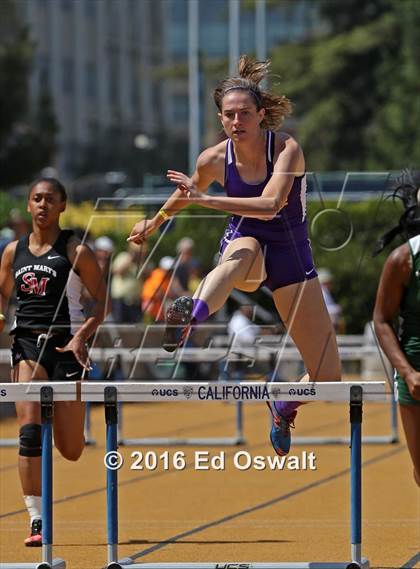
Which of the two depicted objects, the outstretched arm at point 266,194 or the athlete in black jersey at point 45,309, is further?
the athlete in black jersey at point 45,309

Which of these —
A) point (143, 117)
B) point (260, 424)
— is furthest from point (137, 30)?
point (260, 424)

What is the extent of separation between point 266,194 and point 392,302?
2.90 ft

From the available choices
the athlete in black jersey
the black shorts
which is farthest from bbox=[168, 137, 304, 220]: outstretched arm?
the black shorts

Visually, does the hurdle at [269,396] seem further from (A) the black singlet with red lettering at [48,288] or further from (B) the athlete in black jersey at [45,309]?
(A) the black singlet with red lettering at [48,288]

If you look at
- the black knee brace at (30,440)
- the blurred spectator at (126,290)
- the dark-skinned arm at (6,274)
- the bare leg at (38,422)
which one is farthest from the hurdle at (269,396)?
the blurred spectator at (126,290)

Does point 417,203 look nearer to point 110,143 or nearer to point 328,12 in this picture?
point 328,12

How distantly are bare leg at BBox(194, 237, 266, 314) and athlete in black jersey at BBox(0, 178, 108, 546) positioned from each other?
1401 millimetres

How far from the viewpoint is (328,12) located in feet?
179

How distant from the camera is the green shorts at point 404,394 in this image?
770 cm

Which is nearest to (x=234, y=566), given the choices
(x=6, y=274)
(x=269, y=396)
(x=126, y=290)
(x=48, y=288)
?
(x=269, y=396)

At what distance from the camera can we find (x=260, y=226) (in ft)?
27.0

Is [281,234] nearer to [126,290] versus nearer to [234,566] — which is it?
[234,566]

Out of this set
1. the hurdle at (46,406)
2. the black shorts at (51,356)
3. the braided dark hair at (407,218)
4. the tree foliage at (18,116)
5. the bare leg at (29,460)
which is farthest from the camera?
the tree foliage at (18,116)

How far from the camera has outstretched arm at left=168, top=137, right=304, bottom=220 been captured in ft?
25.1
